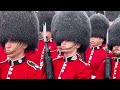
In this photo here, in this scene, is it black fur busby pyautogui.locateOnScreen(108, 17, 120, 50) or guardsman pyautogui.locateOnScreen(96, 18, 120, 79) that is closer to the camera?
guardsman pyautogui.locateOnScreen(96, 18, 120, 79)

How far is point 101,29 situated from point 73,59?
1.85 m

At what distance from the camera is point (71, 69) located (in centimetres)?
295

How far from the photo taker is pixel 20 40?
265 cm

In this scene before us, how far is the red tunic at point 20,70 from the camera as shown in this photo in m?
2.60

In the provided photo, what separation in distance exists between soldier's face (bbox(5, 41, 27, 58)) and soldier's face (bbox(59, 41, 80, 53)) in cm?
41

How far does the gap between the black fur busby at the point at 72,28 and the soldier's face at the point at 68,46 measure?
0.16ft

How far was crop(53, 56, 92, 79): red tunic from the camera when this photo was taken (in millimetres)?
2848

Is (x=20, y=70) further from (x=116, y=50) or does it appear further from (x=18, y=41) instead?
(x=116, y=50)

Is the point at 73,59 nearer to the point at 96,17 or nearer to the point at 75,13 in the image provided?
the point at 75,13

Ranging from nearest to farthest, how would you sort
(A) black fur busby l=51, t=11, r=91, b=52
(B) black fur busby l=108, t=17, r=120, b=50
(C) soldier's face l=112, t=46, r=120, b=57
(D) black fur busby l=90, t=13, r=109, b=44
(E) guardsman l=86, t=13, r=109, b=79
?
(A) black fur busby l=51, t=11, r=91, b=52, (C) soldier's face l=112, t=46, r=120, b=57, (B) black fur busby l=108, t=17, r=120, b=50, (E) guardsman l=86, t=13, r=109, b=79, (D) black fur busby l=90, t=13, r=109, b=44

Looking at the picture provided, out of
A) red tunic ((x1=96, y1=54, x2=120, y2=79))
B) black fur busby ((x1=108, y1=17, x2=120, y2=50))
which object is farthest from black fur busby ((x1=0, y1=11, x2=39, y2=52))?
black fur busby ((x1=108, y1=17, x2=120, y2=50))

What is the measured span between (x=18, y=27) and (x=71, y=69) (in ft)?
2.09

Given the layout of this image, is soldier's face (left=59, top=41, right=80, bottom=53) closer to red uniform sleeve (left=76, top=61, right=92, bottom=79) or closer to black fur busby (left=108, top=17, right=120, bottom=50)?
red uniform sleeve (left=76, top=61, right=92, bottom=79)

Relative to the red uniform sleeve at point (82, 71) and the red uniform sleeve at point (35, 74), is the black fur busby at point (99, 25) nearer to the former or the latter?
the red uniform sleeve at point (82, 71)
